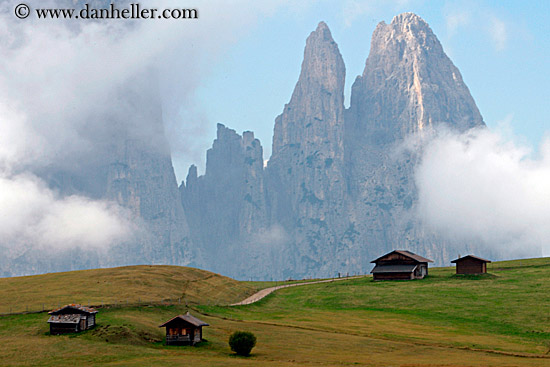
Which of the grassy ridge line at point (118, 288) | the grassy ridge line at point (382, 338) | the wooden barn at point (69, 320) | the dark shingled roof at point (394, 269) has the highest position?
the dark shingled roof at point (394, 269)

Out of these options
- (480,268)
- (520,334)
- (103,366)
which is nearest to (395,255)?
(480,268)

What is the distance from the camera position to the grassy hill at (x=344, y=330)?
54031 mm

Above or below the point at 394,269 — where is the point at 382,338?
below

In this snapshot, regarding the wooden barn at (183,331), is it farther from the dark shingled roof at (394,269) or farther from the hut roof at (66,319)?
the dark shingled roof at (394,269)


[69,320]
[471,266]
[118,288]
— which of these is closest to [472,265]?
[471,266]

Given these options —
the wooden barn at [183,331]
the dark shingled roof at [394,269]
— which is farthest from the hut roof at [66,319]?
the dark shingled roof at [394,269]

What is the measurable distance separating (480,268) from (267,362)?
250ft

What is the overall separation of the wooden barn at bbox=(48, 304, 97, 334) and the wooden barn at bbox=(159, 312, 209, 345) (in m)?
9.80

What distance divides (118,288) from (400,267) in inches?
2321

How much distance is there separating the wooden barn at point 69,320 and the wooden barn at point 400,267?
71586 mm

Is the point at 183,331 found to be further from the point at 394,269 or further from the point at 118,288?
the point at 394,269

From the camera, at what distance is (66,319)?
209 feet

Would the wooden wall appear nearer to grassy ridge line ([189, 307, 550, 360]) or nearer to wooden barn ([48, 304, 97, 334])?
grassy ridge line ([189, 307, 550, 360])

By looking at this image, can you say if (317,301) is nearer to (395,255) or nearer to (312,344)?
(395,255)
